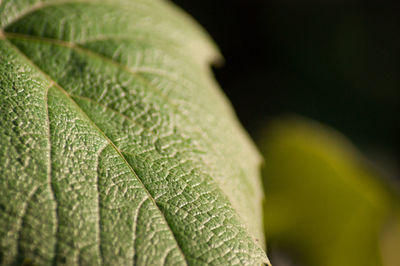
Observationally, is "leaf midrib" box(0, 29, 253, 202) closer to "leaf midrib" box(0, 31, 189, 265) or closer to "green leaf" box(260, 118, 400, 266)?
"leaf midrib" box(0, 31, 189, 265)

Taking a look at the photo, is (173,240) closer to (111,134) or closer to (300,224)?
(111,134)

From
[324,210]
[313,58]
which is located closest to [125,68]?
[324,210]

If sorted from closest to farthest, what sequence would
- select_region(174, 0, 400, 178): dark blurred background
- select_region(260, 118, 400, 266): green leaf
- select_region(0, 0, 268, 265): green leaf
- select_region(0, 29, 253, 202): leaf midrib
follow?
select_region(0, 0, 268, 265): green leaf, select_region(0, 29, 253, 202): leaf midrib, select_region(260, 118, 400, 266): green leaf, select_region(174, 0, 400, 178): dark blurred background

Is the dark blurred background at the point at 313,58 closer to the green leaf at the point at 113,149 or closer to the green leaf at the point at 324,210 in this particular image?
the green leaf at the point at 324,210

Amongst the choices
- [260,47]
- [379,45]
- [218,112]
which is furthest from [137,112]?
[379,45]

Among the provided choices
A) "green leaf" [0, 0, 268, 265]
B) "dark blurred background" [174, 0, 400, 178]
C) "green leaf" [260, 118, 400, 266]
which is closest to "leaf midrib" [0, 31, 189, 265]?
"green leaf" [0, 0, 268, 265]

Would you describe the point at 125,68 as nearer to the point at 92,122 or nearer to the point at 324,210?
the point at 92,122
